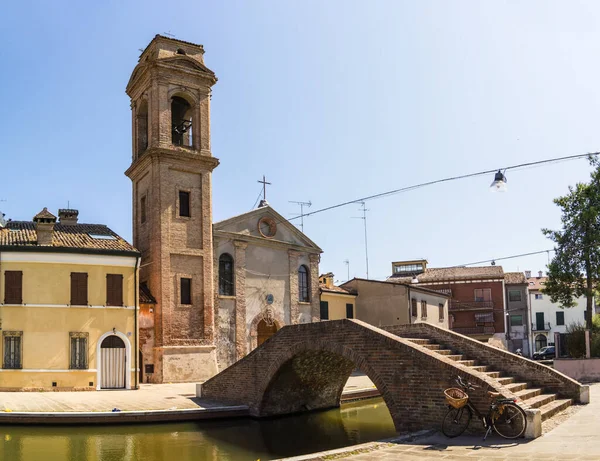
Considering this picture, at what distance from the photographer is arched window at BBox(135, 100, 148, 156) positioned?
32013mm

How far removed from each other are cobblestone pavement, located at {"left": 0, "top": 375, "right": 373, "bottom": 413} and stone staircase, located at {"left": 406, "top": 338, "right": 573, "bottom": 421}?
837 cm

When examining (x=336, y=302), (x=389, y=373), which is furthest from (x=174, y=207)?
(x=389, y=373)

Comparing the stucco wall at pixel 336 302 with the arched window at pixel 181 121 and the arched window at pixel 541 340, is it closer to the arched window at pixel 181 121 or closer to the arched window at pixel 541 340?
the arched window at pixel 181 121

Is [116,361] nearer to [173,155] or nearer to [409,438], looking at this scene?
[173,155]

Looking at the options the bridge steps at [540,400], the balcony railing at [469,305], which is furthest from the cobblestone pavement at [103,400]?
the balcony railing at [469,305]

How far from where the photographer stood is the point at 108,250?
26266 mm

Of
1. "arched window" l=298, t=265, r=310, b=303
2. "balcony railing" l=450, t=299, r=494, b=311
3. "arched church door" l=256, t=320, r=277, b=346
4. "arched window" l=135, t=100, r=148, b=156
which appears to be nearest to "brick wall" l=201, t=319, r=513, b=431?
"arched church door" l=256, t=320, r=277, b=346

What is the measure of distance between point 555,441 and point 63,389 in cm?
1948

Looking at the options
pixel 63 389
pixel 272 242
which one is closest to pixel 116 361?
pixel 63 389

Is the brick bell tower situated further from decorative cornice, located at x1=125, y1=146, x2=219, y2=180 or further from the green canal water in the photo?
the green canal water

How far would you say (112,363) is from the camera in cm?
2600

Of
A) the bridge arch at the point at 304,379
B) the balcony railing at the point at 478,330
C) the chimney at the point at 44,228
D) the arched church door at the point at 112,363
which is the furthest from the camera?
the balcony railing at the point at 478,330

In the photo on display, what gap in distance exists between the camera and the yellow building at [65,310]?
24391mm

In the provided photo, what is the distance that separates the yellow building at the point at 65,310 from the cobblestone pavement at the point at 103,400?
137 cm
